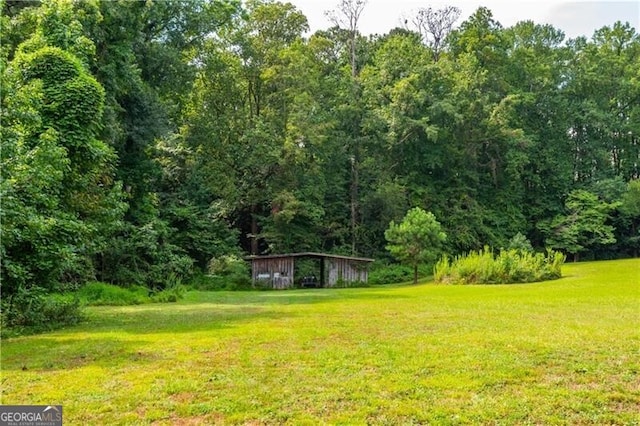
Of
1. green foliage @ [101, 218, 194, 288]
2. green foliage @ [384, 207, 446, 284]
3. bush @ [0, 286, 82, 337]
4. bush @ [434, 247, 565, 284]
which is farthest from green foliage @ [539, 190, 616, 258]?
bush @ [0, 286, 82, 337]

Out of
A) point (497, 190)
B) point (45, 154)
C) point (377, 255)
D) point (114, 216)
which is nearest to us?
point (45, 154)

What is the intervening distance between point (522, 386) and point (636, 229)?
45203 millimetres

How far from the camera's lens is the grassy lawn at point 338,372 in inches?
166

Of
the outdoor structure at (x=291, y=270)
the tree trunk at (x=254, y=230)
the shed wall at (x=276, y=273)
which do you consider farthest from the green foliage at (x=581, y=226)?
the tree trunk at (x=254, y=230)

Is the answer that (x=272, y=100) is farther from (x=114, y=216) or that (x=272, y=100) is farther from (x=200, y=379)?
(x=200, y=379)

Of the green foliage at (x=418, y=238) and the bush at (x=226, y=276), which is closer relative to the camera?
the green foliage at (x=418, y=238)

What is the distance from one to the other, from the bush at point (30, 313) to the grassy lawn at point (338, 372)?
752 mm

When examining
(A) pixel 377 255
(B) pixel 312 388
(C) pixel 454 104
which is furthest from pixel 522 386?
(C) pixel 454 104

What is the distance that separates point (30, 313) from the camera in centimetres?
947

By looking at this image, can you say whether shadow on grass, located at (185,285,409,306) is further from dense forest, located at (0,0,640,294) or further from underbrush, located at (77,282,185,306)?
dense forest, located at (0,0,640,294)

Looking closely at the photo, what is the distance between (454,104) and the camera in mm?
39500

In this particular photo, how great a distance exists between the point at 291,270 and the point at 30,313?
67.1 ft

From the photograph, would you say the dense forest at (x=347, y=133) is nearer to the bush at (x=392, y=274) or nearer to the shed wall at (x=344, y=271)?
the bush at (x=392, y=274)

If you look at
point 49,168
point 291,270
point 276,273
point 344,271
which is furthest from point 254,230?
point 49,168
